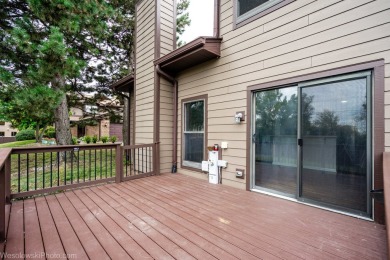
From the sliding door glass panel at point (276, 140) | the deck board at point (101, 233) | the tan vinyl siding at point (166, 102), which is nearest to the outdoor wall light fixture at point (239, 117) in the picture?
the sliding door glass panel at point (276, 140)

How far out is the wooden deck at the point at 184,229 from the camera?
1.67 meters

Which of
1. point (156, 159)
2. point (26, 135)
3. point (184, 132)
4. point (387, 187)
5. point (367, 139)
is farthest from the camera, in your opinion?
point (26, 135)

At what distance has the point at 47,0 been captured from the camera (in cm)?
417

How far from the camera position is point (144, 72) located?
208 inches

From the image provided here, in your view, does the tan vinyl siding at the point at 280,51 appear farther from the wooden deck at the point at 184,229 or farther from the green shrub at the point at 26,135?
the green shrub at the point at 26,135

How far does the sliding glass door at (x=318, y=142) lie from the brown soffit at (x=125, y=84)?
4243 mm

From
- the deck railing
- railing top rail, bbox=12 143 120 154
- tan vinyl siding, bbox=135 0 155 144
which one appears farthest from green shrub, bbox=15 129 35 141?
railing top rail, bbox=12 143 120 154

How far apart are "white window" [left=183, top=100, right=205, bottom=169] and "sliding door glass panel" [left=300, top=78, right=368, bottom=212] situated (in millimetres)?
2162

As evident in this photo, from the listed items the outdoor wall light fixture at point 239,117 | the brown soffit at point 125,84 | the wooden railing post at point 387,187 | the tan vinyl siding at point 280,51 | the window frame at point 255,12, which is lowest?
the wooden railing post at point 387,187

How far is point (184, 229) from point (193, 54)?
322cm

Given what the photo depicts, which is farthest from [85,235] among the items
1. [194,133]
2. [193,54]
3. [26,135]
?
[26,135]

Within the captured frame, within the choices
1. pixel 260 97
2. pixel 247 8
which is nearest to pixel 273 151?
pixel 260 97

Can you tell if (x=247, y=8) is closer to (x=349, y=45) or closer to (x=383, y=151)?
(x=349, y=45)

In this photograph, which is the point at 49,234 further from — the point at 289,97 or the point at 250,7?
the point at 250,7
